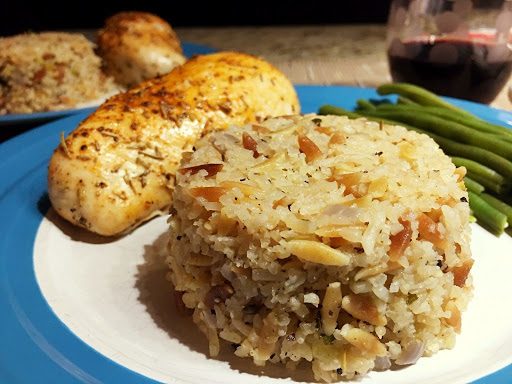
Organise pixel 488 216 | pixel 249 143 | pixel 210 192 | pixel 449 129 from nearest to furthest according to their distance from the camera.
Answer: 1. pixel 210 192
2. pixel 249 143
3. pixel 488 216
4. pixel 449 129

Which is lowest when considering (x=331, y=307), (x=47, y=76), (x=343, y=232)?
(x=47, y=76)

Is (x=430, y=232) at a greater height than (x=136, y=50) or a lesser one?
greater

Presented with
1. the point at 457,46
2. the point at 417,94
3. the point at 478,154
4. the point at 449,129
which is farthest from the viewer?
the point at 457,46

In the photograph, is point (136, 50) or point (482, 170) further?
point (136, 50)

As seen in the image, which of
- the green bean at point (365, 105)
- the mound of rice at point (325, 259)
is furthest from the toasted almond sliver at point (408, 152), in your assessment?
the green bean at point (365, 105)

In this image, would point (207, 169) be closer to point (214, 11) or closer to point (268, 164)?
point (268, 164)

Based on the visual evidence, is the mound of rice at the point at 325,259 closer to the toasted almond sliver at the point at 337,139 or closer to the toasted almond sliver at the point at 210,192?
the toasted almond sliver at the point at 210,192

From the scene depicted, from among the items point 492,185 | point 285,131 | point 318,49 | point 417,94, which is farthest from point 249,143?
point 318,49
